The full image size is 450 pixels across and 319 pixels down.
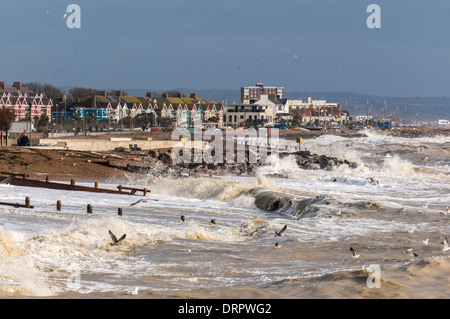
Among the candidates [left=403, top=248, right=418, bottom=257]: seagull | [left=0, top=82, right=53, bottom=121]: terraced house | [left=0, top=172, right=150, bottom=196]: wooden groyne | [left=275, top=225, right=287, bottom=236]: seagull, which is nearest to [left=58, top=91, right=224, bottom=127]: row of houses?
[left=0, top=82, right=53, bottom=121]: terraced house

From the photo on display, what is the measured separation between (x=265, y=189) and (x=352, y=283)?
16.3 meters

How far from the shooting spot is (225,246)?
16.2 meters

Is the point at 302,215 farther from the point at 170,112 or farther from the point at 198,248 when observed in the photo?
the point at 170,112

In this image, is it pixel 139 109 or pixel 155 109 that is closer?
pixel 155 109

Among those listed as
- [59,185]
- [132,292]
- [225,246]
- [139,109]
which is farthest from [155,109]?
[132,292]

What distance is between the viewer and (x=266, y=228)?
1917cm

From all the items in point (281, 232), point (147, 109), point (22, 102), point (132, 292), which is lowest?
point (281, 232)

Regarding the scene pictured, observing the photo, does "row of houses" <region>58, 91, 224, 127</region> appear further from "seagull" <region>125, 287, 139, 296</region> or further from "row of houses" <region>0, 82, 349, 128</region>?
"seagull" <region>125, 287, 139, 296</region>

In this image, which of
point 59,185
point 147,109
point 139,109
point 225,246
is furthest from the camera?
point 147,109

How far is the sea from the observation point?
1182 cm

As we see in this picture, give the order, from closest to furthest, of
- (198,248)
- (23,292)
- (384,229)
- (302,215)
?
(23,292) → (198,248) → (384,229) → (302,215)

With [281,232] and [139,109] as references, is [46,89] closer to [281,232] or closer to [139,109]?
[139,109]

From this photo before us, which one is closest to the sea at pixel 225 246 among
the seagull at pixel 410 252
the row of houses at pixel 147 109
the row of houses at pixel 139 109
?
the seagull at pixel 410 252
